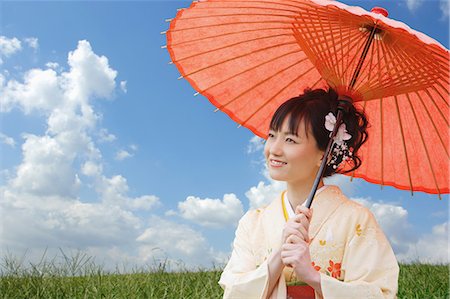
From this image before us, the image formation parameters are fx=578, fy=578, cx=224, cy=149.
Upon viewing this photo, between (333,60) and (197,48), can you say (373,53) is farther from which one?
(197,48)

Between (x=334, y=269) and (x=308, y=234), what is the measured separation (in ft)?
0.77

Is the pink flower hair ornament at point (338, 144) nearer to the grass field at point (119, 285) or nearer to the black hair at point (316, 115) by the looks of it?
the black hair at point (316, 115)

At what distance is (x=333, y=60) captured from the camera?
11.2 feet

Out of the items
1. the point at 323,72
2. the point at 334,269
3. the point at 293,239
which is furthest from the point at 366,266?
the point at 323,72

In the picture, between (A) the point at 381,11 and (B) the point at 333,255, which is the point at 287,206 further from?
(A) the point at 381,11

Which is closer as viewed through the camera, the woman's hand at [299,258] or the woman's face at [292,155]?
the woman's hand at [299,258]

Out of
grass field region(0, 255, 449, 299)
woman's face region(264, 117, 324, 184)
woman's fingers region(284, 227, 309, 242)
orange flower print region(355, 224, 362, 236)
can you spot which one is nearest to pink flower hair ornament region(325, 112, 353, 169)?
woman's face region(264, 117, 324, 184)

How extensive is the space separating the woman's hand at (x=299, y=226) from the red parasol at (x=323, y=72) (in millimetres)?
824

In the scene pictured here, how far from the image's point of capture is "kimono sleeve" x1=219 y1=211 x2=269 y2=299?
9.50 feet

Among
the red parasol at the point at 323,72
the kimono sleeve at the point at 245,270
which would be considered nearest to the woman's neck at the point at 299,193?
the kimono sleeve at the point at 245,270

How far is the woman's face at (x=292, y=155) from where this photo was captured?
307cm

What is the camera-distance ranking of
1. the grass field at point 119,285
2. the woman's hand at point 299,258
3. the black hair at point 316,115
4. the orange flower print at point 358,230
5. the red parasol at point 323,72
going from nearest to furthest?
the woman's hand at point 299,258, the orange flower print at point 358,230, the black hair at point 316,115, the red parasol at point 323,72, the grass field at point 119,285

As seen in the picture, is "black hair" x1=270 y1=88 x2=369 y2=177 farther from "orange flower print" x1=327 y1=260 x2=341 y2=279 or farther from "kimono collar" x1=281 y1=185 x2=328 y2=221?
"orange flower print" x1=327 y1=260 x2=341 y2=279

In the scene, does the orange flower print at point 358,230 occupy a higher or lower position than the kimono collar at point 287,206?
lower
